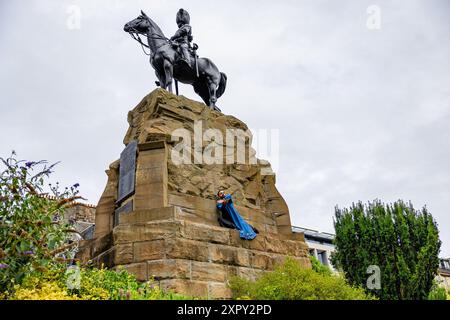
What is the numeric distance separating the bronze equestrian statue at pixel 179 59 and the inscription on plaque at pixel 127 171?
8.50ft

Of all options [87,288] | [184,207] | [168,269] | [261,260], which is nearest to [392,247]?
[261,260]

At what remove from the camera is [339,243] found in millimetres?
17703

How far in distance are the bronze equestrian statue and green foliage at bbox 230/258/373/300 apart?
6443 mm

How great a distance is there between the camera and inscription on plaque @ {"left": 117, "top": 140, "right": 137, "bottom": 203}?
11448 millimetres

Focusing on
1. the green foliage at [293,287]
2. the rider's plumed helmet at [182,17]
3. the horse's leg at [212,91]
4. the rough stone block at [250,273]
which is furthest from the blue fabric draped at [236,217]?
the rider's plumed helmet at [182,17]

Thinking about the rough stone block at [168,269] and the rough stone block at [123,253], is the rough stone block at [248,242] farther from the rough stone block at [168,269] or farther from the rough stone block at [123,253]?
the rough stone block at [123,253]

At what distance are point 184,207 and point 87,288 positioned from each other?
387 centimetres

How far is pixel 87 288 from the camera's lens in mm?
7527

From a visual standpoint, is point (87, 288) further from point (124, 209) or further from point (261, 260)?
point (261, 260)

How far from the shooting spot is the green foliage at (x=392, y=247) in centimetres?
1591

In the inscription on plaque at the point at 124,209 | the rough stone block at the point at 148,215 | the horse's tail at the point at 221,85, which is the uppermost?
the horse's tail at the point at 221,85

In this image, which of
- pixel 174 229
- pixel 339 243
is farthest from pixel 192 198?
pixel 339 243
